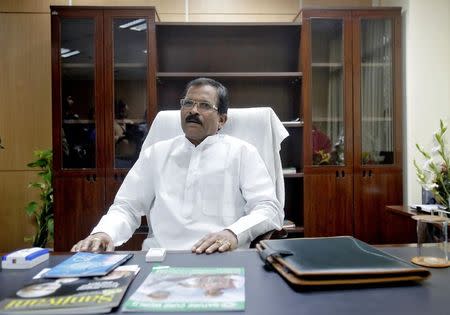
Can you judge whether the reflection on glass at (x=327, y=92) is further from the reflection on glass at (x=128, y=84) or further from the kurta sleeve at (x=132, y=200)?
the kurta sleeve at (x=132, y=200)

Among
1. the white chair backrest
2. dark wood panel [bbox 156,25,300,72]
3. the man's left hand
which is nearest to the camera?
the man's left hand

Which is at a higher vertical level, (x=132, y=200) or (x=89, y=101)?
(x=89, y=101)

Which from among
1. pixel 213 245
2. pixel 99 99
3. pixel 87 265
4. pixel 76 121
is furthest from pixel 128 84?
pixel 87 265

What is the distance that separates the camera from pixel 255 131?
1957mm

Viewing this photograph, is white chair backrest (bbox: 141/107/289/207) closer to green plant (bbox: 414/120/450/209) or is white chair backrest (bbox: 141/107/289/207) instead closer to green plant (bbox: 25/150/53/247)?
green plant (bbox: 414/120/450/209)

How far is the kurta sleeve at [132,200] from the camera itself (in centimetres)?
154

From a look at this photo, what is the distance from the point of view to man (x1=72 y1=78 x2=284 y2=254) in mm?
1659

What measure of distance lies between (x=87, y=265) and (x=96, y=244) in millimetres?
343

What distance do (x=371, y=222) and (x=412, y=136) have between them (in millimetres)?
762

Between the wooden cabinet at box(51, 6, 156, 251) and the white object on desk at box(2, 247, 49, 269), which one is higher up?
the wooden cabinet at box(51, 6, 156, 251)

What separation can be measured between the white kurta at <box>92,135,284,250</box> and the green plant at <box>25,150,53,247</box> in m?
1.62

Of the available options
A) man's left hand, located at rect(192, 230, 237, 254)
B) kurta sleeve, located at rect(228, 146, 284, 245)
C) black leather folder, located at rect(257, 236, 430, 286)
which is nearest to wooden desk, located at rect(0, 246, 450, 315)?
black leather folder, located at rect(257, 236, 430, 286)

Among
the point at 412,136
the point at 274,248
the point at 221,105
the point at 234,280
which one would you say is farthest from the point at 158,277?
the point at 412,136

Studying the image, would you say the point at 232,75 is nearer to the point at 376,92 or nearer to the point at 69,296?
the point at 376,92
